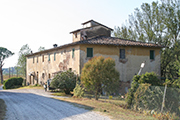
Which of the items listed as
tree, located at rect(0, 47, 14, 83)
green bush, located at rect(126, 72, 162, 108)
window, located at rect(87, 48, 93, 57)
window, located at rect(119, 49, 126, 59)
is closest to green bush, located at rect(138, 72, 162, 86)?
green bush, located at rect(126, 72, 162, 108)

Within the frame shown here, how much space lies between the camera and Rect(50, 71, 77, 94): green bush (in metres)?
20.3

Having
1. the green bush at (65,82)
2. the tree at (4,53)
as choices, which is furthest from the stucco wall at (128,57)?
the tree at (4,53)

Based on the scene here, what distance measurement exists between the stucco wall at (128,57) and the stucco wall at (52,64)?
4.83 feet

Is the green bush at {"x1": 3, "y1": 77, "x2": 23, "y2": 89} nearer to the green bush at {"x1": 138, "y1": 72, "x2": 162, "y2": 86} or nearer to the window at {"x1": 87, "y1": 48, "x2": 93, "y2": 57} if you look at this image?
the window at {"x1": 87, "y1": 48, "x2": 93, "y2": 57}

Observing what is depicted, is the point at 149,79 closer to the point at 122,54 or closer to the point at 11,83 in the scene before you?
the point at 122,54

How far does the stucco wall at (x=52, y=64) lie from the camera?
24828 millimetres

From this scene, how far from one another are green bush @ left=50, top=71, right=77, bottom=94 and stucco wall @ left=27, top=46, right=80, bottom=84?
2.72 metres

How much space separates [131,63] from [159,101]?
586 inches

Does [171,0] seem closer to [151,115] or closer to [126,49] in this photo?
[126,49]

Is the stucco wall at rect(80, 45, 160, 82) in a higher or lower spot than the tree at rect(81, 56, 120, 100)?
higher

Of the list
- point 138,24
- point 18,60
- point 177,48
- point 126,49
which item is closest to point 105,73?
point 126,49

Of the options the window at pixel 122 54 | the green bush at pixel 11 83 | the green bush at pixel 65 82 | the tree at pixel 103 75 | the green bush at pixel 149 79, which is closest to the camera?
the green bush at pixel 149 79

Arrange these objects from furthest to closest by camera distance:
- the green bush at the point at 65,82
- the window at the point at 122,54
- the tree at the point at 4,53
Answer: the tree at the point at 4,53, the window at the point at 122,54, the green bush at the point at 65,82

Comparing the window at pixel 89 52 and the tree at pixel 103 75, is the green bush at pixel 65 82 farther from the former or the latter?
the tree at pixel 103 75
